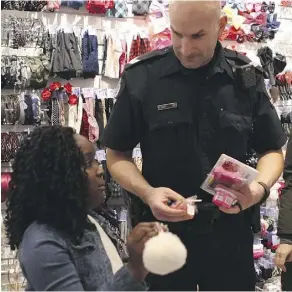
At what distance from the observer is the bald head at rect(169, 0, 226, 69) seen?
930mm

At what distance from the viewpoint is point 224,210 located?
974 mm

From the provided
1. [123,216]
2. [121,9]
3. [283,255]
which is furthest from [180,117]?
[121,9]

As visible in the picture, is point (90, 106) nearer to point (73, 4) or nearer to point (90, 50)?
point (73, 4)

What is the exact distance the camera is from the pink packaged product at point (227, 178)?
92 cm

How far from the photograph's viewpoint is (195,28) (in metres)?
0.94

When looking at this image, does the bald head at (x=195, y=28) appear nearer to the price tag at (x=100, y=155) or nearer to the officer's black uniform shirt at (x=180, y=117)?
the officer's black uniform shirt at (x=180, y=117)

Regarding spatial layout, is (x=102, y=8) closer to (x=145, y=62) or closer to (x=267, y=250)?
(x=145, y=62)

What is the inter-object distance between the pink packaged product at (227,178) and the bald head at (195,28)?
0.23 metres

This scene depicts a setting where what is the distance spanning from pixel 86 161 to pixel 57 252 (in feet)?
0.63

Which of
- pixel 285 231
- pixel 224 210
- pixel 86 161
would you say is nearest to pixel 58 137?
pixel 86 161

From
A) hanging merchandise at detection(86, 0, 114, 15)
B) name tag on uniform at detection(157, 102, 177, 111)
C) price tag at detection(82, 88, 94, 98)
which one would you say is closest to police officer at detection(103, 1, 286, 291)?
name tag on uniform at detection(157, 102, 177, 111)

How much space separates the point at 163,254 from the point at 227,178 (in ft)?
0.76

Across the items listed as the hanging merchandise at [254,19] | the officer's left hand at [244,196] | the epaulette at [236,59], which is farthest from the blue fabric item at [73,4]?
the officer's left hand at [244,196]

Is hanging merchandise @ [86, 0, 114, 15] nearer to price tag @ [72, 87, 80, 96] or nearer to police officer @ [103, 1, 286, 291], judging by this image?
price tag @ [72, 87, 80, 96]
